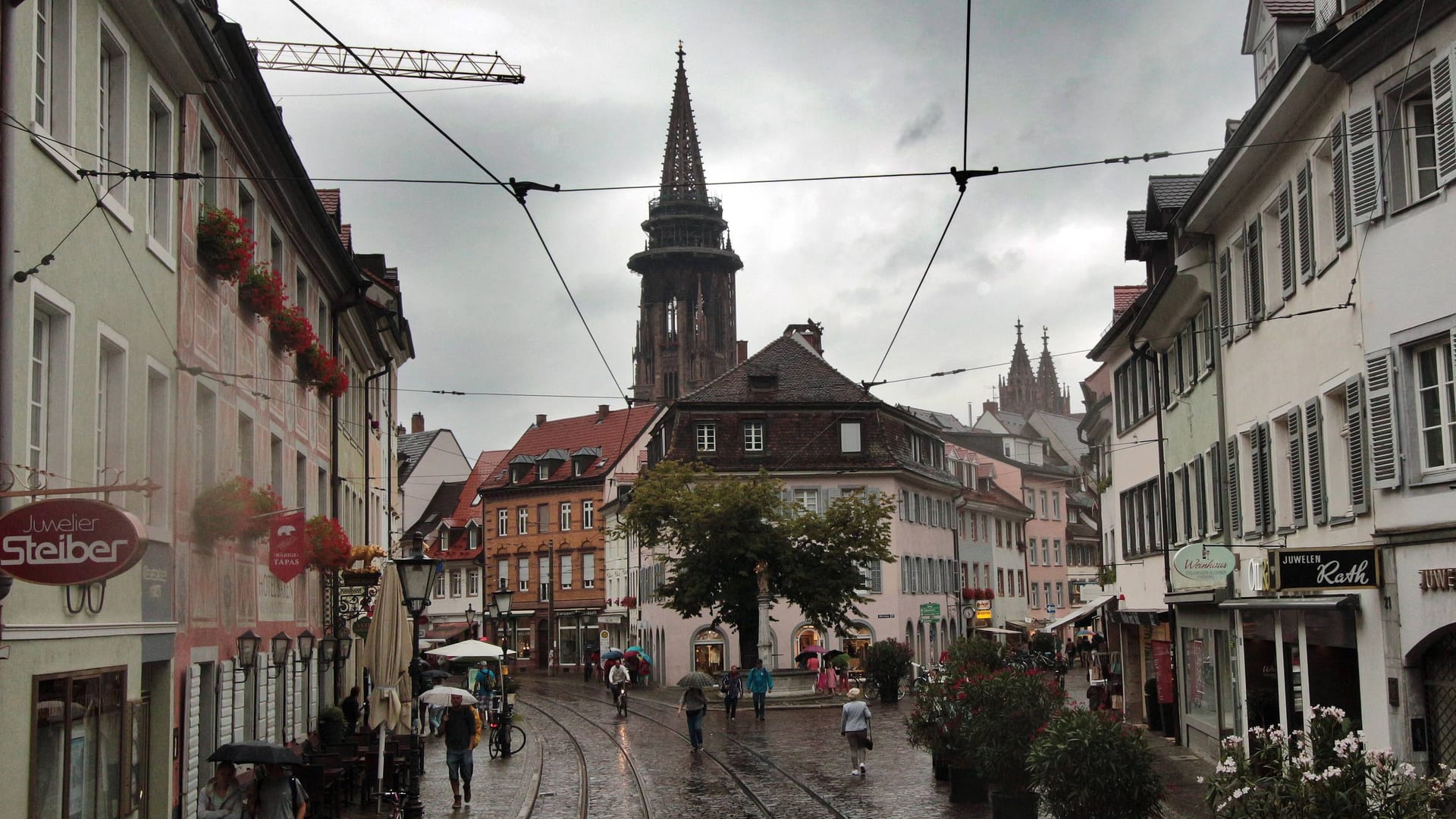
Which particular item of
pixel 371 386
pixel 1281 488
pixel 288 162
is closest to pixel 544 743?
pixel 371 386

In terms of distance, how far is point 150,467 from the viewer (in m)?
15.1

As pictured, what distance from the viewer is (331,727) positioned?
2523 cm

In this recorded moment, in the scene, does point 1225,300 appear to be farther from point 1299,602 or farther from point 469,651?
point 469,651

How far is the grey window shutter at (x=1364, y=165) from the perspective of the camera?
51.3 ft

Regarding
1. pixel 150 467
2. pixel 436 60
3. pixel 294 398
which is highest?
pixel 436 60

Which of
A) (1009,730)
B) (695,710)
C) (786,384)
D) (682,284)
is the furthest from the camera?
(682,284)

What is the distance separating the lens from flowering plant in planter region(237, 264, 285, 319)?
19453 millimetres

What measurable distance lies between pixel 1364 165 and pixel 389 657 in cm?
1332

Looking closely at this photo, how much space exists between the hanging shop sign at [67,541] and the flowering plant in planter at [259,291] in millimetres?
9961

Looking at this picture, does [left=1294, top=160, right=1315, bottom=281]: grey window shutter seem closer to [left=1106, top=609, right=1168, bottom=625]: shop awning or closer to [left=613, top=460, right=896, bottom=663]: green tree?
[left=1106, top=609, right=1168, bottom=625]: shop awning

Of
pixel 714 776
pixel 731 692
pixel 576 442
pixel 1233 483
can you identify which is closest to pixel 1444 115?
pixel 1233 483

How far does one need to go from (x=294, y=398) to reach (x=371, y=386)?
1396 cm

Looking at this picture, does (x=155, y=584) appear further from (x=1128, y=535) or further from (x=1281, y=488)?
(x=1128, y=535)

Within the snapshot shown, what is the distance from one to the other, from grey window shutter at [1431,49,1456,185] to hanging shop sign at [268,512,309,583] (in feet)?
42.0
